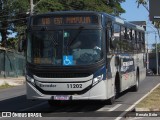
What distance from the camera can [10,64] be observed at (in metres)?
47.1

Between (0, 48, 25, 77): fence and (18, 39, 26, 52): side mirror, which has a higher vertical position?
(18, 39, 26, 52): side mirror

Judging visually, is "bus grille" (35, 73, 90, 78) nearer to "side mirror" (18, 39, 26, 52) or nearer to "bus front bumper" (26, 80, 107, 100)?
"bus front bumper" (26, 80, 107, 100)

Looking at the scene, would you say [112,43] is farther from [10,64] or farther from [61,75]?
[10,64]

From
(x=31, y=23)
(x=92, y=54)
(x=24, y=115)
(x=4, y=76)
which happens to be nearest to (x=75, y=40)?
(x=92, y=54)

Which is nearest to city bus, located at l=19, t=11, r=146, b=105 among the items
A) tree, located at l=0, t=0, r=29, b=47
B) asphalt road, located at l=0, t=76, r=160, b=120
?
asphalt road, located at l=0, t=76, r=160, b=120

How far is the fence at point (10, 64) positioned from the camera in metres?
45.1

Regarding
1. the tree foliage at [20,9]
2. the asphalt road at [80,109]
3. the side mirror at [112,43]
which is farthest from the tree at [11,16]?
the side mirror at [112,43]

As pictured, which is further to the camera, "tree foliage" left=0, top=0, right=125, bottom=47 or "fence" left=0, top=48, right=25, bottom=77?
"tree foliage" left=0, top=0, right=125, bottom=47

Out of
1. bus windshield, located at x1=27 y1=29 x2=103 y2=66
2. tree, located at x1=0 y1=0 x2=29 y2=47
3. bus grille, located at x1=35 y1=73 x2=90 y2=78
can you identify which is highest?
tree, located at x1=0 y1=0 x2=29 y2=47

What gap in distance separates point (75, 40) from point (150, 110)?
10.4 ft

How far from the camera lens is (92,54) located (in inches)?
554

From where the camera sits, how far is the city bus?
1395cm

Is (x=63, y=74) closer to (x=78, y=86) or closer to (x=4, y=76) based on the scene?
(x=78, y=86)

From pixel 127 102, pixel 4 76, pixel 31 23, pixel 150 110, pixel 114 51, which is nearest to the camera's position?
pixel 150 110
